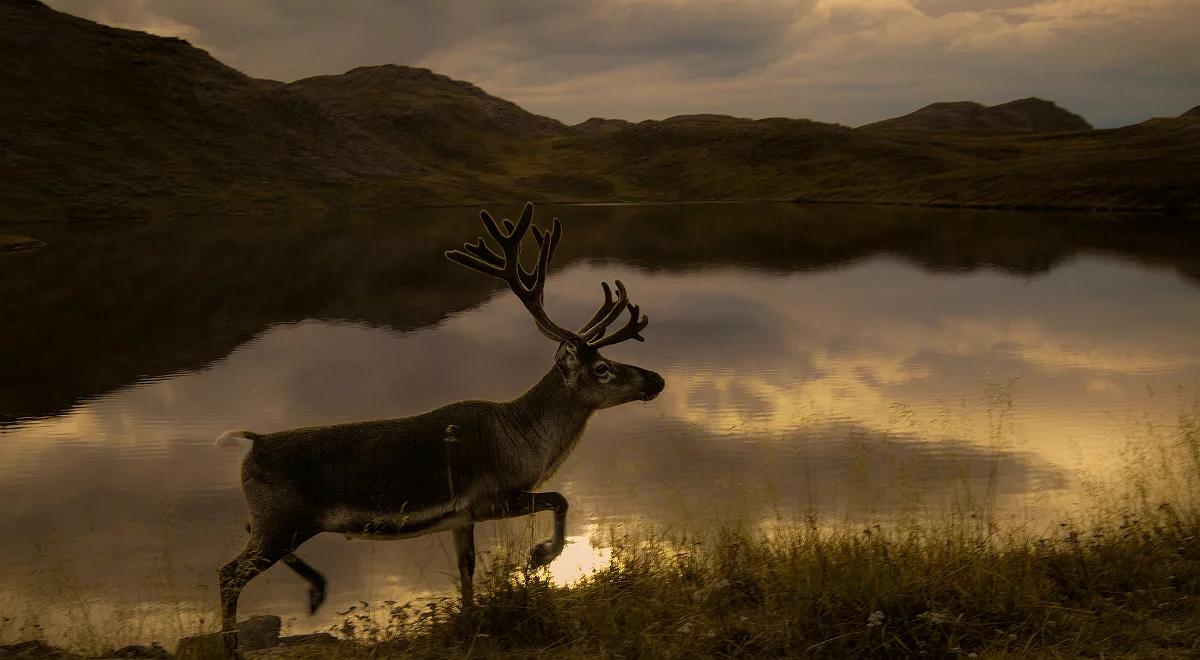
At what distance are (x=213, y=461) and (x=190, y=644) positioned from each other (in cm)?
695

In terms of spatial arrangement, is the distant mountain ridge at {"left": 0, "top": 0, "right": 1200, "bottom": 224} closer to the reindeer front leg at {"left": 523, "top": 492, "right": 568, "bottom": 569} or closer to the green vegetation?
the green vegetation

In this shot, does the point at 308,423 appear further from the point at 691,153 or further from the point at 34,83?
the point at 691,153

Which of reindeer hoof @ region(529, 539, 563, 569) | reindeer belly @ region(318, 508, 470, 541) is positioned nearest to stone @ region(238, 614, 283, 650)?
reindeer belly @ region(318, 508, 470, 541)

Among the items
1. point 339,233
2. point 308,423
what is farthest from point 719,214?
point 308,423

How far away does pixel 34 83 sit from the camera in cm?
12462

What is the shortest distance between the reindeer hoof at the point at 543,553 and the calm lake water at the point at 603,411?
204mm

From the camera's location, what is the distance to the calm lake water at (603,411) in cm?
947

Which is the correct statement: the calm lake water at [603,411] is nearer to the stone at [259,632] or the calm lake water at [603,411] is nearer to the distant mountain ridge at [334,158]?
the stone at [259,632]

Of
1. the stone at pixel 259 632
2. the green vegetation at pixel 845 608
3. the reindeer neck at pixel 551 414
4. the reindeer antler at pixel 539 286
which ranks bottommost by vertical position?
the stone at pixel 259 632

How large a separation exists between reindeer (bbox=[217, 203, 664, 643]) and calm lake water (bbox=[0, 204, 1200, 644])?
0.42 metres

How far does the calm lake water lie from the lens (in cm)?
947

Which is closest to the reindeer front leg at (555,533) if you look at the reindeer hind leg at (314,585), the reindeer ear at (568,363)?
the reindeer ear at (568,363)

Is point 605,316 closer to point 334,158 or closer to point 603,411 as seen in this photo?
point 603,411

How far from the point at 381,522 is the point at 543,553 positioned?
110 cm
